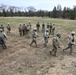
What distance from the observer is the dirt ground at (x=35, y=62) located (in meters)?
11.5

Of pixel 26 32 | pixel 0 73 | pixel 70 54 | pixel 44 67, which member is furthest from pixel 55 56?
pixel 26 32

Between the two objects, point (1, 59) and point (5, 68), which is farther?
point (1, 59)

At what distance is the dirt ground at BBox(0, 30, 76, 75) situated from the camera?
455 inches

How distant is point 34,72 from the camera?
11.4 metres

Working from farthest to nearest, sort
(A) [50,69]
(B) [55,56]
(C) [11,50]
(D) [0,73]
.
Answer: (C) [11,50] → (B) [55,56] → (A) [50,69] → (D) [0,73]

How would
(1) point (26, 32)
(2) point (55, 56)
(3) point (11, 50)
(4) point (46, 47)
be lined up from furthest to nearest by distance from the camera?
(1) point (26, 32) → (4) point (46, 47) → (3) point (11, 50) → (2) point (55, 56)

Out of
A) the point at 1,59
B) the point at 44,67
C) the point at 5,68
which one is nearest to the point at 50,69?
the point at 44,67

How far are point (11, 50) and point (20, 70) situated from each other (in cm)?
481

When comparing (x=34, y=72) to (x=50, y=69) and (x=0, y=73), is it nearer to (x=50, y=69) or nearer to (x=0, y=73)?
(x=50, y=69)

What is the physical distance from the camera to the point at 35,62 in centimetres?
1312

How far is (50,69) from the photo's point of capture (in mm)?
11930

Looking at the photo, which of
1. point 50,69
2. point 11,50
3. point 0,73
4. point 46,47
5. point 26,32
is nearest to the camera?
point 0,73

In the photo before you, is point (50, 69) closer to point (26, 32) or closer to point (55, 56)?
point (55, 56)

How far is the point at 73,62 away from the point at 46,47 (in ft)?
15.0
